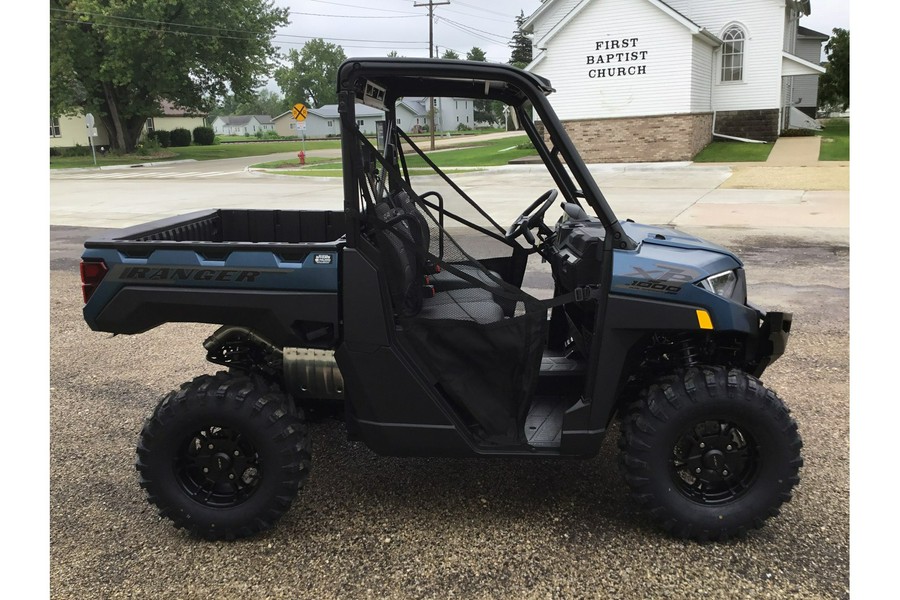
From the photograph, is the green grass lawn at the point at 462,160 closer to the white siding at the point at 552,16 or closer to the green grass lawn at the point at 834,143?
the white siding at the point at 552,16

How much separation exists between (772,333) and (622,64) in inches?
982

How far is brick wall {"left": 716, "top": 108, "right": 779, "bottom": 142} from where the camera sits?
28.8m

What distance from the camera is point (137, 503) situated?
3629mm

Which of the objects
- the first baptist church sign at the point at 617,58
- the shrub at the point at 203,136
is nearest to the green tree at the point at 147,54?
the shrub at the point at 203,136

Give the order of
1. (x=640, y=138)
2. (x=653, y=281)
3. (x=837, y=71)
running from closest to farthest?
(x=653, y=281) → (x=640, y=138) → (x=837, y=71)

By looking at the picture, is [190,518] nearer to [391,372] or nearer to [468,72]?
[391,372]

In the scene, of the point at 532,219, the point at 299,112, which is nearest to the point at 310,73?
the point at 299,112

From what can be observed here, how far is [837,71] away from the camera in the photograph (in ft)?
135

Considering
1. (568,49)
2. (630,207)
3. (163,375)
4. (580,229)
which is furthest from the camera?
(568,49)

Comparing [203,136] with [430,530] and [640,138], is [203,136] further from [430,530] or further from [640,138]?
[430,530]

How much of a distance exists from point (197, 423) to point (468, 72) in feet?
6.32

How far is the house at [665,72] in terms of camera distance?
2552 cm

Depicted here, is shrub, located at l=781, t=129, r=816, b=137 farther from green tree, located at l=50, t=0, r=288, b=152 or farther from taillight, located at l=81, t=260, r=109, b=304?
taillight, located at l=81, t=260, r=109, b=304

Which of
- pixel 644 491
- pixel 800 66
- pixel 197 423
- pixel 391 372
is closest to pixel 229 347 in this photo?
pixel 197 423
